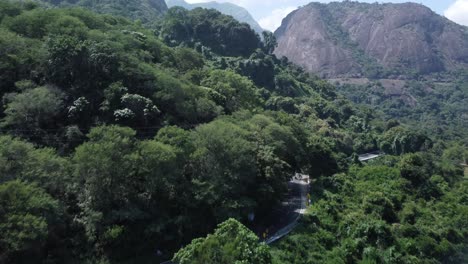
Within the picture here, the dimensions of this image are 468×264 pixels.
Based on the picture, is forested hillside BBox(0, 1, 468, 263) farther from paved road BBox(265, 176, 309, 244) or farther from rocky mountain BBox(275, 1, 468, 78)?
rocky mountain BBox(275, 1, 468, 78)

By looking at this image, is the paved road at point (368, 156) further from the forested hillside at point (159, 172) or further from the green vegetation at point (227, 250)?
the green vegetation at point (227, 250)

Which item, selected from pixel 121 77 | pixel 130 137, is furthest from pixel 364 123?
pixel 130 137

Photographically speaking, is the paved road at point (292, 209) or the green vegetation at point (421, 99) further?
the green vegetation at point (421, 99)

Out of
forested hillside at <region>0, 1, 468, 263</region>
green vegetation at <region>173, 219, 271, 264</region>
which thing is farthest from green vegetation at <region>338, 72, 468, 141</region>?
green vegetation at <region>173, 219, 271, 264</region>

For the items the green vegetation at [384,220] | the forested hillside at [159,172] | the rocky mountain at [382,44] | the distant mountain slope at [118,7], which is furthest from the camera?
the rocky mountain at [382,44]

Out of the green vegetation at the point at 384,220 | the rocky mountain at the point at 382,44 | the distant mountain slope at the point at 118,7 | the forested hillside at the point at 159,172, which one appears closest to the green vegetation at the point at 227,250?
the forested hillside at the point at 159,172

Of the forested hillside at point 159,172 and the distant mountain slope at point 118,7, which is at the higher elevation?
the forested hillside at point 159,172

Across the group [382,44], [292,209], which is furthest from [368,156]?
[382,44]
